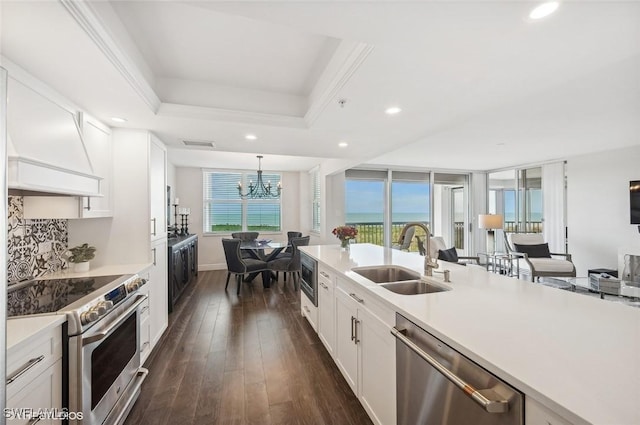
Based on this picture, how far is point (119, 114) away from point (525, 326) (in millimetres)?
3036

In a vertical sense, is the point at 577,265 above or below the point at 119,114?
below

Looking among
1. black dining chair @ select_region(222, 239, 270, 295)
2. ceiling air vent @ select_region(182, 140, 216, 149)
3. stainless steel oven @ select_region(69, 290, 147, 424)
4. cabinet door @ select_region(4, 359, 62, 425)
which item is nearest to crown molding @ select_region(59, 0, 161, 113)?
ceiling air vent @ select_region(182, 140, 216, 149)

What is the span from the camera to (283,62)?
2037mm

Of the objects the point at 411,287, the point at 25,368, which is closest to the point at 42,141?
the point at 25,368

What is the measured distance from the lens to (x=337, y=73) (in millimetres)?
1807

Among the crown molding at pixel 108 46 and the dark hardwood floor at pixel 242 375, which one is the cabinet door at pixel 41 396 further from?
the crown molding at pixel 108 46

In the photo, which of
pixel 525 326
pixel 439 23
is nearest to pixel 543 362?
pixel 525 326

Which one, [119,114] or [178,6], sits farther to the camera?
[119,114]

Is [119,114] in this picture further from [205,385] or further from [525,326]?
[525,326]

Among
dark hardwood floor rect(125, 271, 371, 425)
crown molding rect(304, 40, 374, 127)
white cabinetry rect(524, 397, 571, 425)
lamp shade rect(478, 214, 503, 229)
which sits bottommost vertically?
dark hardwood floor rect(125, 271, 371, 425)

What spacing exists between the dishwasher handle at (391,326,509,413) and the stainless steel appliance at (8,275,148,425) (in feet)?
5.40

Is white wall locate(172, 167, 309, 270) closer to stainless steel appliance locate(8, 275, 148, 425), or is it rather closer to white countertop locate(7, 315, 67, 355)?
stainless steel appliance locate(8, 275, 148, 425)

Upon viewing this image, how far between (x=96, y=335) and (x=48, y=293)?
55 centimetres

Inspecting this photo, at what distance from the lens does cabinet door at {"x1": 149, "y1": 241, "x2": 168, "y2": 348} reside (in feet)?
8.59
